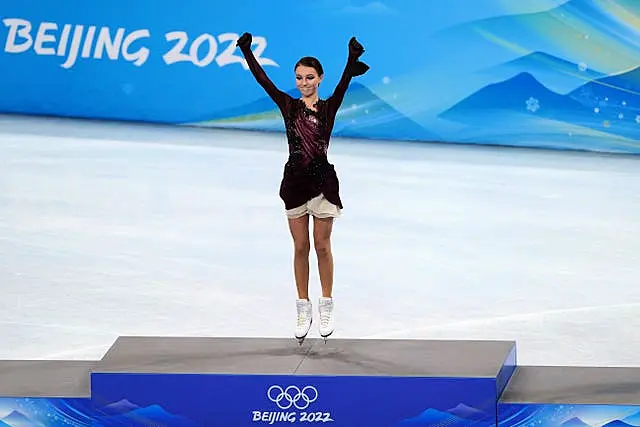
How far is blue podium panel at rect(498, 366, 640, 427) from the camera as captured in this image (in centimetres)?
538

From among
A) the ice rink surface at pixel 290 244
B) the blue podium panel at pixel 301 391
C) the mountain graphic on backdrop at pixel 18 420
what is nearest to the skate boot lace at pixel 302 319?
the blue podium panel at pixel 301 391

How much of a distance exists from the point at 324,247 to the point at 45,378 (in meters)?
1.38

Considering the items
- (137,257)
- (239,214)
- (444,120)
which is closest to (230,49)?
(444,120)

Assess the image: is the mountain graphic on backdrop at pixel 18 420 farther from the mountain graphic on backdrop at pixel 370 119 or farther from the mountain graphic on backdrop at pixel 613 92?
the mountain graphic on backdrop at pixel 613 92

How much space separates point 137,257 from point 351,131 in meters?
5.22

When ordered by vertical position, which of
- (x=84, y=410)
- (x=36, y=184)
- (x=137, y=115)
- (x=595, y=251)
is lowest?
(x=84, y=410)

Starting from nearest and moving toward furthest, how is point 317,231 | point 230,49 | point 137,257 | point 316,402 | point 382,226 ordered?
1. point 316,402
2. point 317,231
3. point 137,257
4. point 382,226
5. point 230,49

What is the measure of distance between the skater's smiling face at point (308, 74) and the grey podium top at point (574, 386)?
5.13 ft

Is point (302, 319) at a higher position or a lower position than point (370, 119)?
lower

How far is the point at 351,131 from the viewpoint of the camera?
1400 cm

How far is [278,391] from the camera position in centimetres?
546

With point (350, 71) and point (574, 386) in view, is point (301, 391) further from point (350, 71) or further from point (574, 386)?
point (350, 71)

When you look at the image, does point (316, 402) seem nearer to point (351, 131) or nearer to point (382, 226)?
point (382, 226)

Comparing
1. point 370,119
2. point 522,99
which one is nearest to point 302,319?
point 522,99
